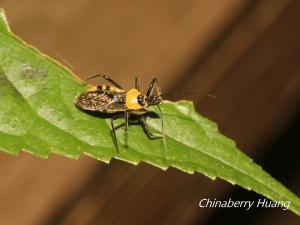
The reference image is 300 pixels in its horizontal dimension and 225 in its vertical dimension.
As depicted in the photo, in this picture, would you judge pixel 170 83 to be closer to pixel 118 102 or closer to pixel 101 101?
pixel 118 102

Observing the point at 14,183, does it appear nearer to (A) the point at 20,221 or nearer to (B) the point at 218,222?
(A) the point at 20,221

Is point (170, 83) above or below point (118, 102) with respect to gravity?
below

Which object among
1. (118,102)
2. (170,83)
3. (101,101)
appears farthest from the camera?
(170,83)

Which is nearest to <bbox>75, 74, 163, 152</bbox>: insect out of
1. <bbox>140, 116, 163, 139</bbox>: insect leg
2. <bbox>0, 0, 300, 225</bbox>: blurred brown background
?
<bbox>140, 116, 163, 139</bbox>: insect leg

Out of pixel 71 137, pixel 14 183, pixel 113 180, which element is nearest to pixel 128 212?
pixel 113 180

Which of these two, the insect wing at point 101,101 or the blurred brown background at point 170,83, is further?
the blurred brown background at point 170,83

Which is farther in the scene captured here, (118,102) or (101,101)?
(118,102)

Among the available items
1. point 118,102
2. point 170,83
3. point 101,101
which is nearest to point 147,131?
point 101,101

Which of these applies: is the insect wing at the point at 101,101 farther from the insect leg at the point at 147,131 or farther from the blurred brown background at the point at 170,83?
the blurred brown background at the point at 170,83

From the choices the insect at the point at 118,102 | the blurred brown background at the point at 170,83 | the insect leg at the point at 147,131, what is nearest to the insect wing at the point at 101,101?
the insect at the point at 118,102
